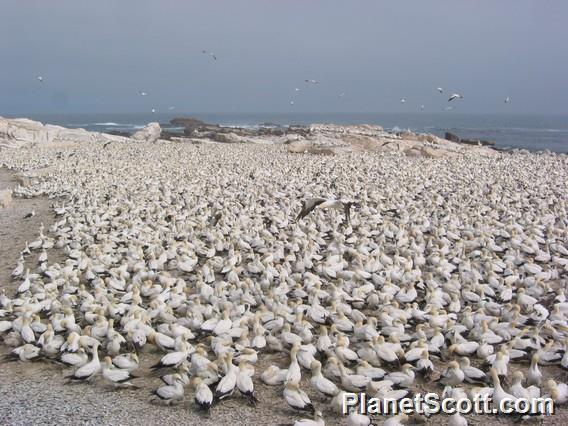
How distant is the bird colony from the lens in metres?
5.75

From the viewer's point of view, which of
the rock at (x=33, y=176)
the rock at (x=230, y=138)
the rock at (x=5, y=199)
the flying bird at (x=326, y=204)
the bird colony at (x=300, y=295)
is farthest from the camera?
the rock at (x=230, y=138)

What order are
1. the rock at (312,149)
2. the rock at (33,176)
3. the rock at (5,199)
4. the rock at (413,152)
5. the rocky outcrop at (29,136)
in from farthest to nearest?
the rocky outcrop at (29,136) → the rock at (312,149) → the rock at (413,152) → the rock at (33,176) → the rock at (5,199)

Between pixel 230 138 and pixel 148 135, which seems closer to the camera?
pixel 230 138

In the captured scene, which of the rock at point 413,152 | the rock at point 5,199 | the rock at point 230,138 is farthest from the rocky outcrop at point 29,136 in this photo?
the rock at point 413,152

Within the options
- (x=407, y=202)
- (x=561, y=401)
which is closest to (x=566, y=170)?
(x=407, y=202)

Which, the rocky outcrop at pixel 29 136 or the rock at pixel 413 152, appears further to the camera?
the rocky outcrop at pixel 29 136

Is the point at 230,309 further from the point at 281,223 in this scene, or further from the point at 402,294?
the point at 281,223

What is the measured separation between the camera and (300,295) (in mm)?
7820

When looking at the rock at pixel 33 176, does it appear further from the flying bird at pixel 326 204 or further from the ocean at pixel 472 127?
the ocean at pixel 472 127

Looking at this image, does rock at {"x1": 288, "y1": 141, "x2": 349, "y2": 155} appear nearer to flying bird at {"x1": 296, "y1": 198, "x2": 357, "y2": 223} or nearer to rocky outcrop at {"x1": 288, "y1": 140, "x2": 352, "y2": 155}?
rocky outcrop at {"x1": 288, "y1": 140, "x2": 352, "y2": 155}

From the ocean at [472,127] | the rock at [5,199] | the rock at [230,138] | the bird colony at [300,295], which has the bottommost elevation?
the bird colony at [300,295]

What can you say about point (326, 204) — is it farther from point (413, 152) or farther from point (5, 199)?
Answer: point (413, 152)

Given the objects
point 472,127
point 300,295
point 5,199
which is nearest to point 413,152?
point 5,199

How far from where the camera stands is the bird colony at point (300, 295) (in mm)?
5746
